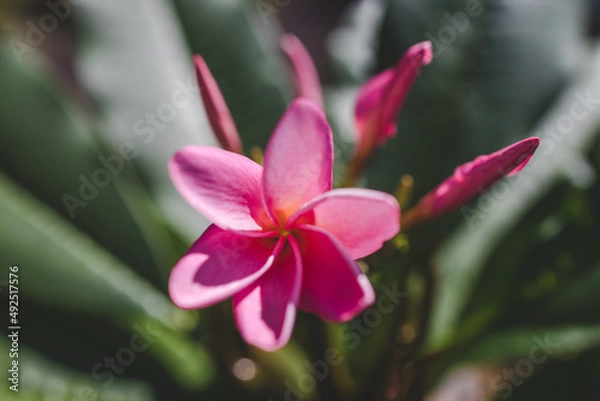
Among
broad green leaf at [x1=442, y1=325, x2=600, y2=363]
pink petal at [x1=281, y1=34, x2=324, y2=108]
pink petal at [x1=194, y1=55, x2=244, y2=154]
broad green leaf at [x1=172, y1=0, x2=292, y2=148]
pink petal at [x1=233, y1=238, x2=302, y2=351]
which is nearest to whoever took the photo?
pink petal at [x1=233, y1=238, x2=302, y2=351]

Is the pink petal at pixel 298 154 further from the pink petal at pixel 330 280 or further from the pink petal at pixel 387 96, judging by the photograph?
the pink petal at pixel 387 96

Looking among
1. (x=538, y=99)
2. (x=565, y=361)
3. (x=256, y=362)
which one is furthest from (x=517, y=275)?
(x=256, y=362)

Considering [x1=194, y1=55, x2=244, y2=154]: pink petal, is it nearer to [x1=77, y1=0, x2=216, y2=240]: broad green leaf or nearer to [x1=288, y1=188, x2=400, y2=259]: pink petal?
[x1=288, y1=188, x2=400, y2=259]: pink petal

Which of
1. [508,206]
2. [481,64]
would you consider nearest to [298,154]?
[481,64]

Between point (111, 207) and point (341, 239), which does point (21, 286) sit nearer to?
point (111, 207)

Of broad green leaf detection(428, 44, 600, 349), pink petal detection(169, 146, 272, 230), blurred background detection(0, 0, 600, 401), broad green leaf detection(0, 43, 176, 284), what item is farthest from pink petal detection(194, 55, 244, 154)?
broad green leaf detection(428, 44, 600, 349)
